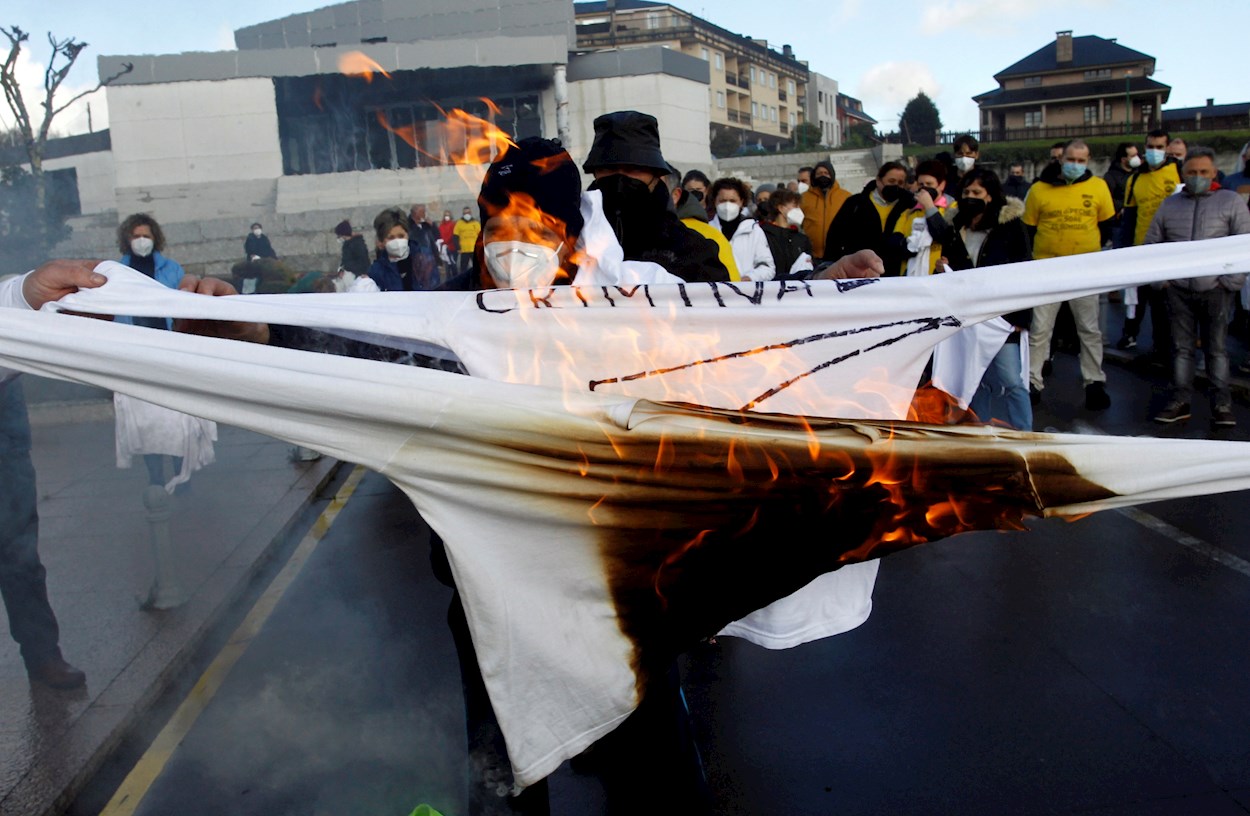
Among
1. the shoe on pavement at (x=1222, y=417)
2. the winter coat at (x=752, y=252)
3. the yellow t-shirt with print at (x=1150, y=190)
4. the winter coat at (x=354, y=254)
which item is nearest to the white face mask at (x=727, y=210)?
the winter coat at (x=752, y=252)

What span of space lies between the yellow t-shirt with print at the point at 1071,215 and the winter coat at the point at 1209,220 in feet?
2.72

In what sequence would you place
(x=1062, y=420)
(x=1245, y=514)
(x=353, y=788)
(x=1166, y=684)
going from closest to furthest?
(x=353, y=788) < (x=1166, y=684) < (x=1245, y=514) < (x=1062, y=420)

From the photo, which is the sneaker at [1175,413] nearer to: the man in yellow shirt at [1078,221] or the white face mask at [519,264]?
the man in yellow shirt at [1078,221]

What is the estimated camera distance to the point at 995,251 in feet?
26.0

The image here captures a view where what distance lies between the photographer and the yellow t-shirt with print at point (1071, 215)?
9.09 meters

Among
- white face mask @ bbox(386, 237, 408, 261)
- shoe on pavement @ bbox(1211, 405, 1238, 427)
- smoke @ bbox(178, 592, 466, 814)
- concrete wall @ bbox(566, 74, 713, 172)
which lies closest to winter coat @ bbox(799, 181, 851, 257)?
shoe on pavement @ bbox(1211, 405, 1238, 427)

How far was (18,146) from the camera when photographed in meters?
18.9

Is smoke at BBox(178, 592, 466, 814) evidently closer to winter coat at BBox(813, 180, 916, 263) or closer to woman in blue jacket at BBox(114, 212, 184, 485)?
woman in blue jacket at BBox(114, 212, 184, 485)

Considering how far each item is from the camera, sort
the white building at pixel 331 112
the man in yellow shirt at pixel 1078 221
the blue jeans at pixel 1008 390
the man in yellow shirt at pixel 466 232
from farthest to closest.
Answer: the white building at pixel 331 112
the man in yellow shirt at pixel 466 232
the man in yellow shirt at pixel 1078 221
the blue jeans at pixel 1008 390

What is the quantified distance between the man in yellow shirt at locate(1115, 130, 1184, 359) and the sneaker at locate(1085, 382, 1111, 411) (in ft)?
5.14

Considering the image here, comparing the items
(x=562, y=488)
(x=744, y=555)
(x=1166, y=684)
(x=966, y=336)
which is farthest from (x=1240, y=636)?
(x=562, y=488)

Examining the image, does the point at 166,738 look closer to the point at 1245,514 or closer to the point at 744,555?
the point at 744,555

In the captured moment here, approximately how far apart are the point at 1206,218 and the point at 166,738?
801 centimetres

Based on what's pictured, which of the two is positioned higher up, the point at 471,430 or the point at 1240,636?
the point at 471,430
